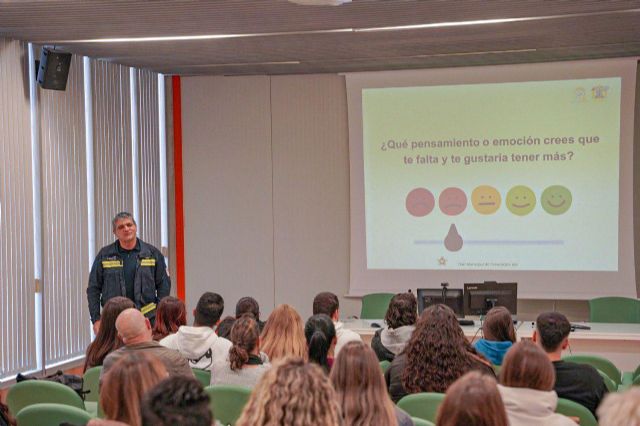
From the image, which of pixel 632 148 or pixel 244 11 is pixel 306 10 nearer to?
pixel 244 11

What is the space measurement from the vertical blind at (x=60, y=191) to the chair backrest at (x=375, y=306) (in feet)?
9.23

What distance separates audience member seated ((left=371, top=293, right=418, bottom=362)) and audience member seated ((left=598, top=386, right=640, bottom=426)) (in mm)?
3247

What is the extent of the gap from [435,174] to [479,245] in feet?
3.04

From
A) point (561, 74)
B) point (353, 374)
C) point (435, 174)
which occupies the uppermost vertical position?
point (561, 74)

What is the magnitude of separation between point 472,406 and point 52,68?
22.2ft

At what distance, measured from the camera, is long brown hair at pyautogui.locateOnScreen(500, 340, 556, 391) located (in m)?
3.53

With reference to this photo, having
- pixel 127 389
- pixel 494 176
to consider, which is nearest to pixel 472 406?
pixel 127 389

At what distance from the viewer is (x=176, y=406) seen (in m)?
2.31

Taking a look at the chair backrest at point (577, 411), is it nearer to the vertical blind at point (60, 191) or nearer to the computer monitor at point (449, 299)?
the computer monitor at point (449, 299)

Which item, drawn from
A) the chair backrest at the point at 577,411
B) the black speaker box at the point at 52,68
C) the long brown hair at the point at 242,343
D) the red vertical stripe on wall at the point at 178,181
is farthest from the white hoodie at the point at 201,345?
the red vertical stripe on wall at the point at 178,181

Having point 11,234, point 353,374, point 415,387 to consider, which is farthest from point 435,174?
point 353,374

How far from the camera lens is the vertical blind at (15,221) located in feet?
25.8

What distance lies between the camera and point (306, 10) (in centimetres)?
719

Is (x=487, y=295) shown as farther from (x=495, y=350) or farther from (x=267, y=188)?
(x=267, y=188)
